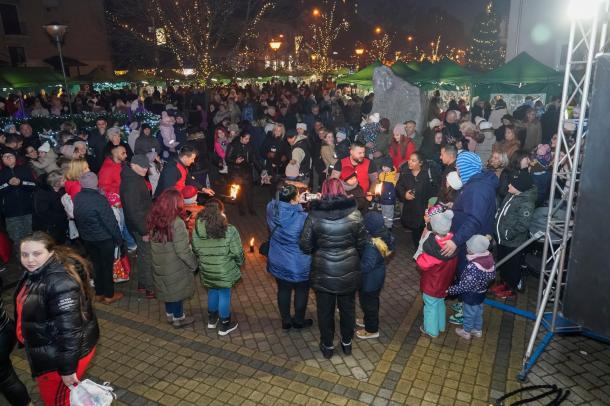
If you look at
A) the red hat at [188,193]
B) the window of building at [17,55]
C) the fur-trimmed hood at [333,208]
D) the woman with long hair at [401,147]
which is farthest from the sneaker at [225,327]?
the window of building at [17,55]

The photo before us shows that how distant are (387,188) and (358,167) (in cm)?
86

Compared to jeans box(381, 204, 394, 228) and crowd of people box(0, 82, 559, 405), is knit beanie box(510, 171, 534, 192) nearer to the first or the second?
crowd of people box(0, 82, 559, 405)

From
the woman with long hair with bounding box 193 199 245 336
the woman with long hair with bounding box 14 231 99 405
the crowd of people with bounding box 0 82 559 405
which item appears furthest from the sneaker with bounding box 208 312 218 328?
the woman with long hair with bounding box 14 231 99 405

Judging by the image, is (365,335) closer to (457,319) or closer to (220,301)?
(457,319)

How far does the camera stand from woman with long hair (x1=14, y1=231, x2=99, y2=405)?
3484 mm

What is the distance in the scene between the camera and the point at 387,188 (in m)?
8.09

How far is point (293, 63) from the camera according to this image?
147 feet

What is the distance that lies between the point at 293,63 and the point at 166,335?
4211cm

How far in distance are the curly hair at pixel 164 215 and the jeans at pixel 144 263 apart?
123 cm

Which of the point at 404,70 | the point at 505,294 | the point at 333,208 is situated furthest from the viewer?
the point at 404,70

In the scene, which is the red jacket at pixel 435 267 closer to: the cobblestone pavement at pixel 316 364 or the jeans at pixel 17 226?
the cobblestone pavement at pixel 316 364

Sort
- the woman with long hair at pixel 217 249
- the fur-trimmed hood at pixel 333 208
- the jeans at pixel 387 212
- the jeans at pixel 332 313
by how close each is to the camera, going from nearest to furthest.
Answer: the fur-trimmed hood at pixel 333 208
the jeans at pixel 332 313
the woman with long hair at pixel 217 249
the jeans at pixel 387 212

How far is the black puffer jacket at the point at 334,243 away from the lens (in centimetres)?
457

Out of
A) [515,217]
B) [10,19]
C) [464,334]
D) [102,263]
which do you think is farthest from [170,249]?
[10,19]
